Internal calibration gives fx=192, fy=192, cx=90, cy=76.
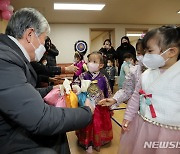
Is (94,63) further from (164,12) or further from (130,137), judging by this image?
(164,12)

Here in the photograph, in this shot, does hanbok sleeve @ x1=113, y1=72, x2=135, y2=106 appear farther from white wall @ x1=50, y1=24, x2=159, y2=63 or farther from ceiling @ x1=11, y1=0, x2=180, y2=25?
white wall @ x1=50, y1=24, x2=159, y2=63

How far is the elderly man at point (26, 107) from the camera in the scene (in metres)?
0.82

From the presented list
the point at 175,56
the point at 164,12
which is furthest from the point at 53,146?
the point at 164,12

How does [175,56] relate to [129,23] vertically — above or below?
below

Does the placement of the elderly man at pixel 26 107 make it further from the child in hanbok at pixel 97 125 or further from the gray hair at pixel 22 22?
the child in hanbok at pixel 97 125

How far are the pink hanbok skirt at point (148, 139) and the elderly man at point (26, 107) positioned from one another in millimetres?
375

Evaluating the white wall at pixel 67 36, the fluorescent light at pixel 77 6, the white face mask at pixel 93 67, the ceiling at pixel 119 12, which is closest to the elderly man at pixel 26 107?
the white face mask at pixel 93 67

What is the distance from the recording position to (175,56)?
3.73 ft

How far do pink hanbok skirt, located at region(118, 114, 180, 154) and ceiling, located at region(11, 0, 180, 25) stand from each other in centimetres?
440

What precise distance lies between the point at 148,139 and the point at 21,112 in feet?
2.42

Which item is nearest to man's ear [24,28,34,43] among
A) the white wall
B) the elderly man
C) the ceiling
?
the elderly man

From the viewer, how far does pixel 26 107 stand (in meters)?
0.83

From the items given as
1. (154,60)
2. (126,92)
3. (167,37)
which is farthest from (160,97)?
(126,92)

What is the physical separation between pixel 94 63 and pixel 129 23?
613 cm
